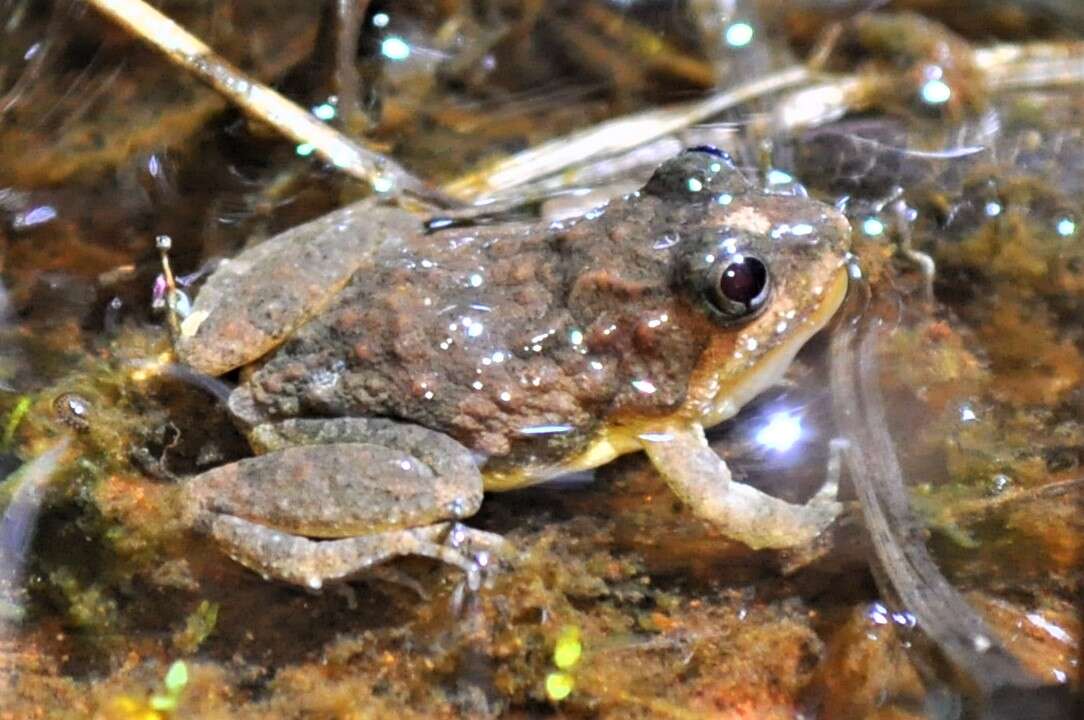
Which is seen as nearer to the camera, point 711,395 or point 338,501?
point 338,501

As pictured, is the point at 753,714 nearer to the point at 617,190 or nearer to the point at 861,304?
the point at 861,304

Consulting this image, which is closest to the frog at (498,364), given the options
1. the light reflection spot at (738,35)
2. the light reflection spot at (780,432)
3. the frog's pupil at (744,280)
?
the frog's pupil at (744,280)

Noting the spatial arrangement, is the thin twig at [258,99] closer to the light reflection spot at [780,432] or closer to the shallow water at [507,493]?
the shallow water at [507,493]

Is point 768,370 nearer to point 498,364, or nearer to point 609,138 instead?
point 498,364

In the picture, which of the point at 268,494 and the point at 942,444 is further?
the point at 942,444

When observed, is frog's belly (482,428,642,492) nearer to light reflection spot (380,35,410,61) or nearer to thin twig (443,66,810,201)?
thin twig (443,66,810,201)

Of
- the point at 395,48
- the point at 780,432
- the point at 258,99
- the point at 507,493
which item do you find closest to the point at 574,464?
the point at 507,493

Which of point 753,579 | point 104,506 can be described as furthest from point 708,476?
point 104,506
